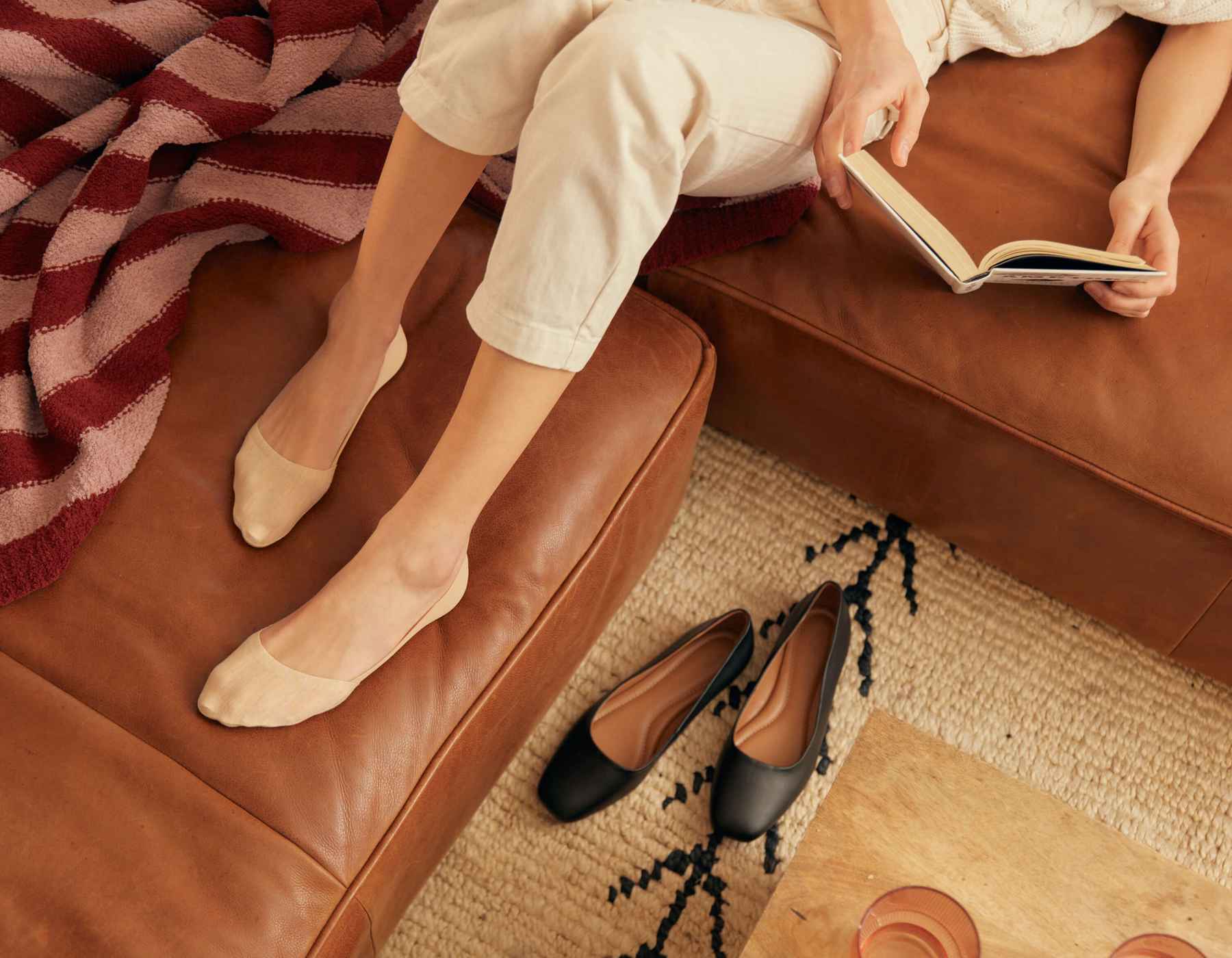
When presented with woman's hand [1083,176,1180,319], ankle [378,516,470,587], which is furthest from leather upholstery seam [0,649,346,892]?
woman's hand [1083,176,1180,319]

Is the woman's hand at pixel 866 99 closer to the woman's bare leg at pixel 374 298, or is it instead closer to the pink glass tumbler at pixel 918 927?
the woman's bare leg at pixel 374 298

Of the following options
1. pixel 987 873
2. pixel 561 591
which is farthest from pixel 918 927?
pixel 561 591

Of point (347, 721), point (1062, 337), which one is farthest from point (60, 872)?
point (1062, 337)

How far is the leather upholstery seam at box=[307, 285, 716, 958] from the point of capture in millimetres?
747

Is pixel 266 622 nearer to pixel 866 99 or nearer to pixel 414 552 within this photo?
pixel 414 552

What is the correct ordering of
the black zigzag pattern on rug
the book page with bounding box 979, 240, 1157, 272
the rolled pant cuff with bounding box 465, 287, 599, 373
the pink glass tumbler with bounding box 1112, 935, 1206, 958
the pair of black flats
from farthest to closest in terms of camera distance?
1. the black zigzag pattern on rug
2. the pair of black flats
3. the book page with bounding box 979, 240, 1157, 272
4. the rolled pant cuff with bounding box 465, 287, 599, 373
5. the pink glass tumbler with bounding box 1112, 935, 1206, 958

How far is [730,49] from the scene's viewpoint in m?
0.75

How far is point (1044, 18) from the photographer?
3.25 feet

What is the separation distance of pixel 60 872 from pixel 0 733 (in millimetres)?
117

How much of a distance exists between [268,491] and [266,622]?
11 centimetres

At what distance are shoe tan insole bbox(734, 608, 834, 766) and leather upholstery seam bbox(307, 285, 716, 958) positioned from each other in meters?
0.30

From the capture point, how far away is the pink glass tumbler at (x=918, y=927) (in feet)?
2.05

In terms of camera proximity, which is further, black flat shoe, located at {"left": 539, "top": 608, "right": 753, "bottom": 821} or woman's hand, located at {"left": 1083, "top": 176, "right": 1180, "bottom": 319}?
black flat shoe, located at {"left": 539, "top": 608, "right": 753, "bottom": 821}

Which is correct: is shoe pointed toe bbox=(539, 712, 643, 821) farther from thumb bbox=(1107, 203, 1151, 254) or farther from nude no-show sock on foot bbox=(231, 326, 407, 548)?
thumb bbox=(1107, 203, 1151, 254)
